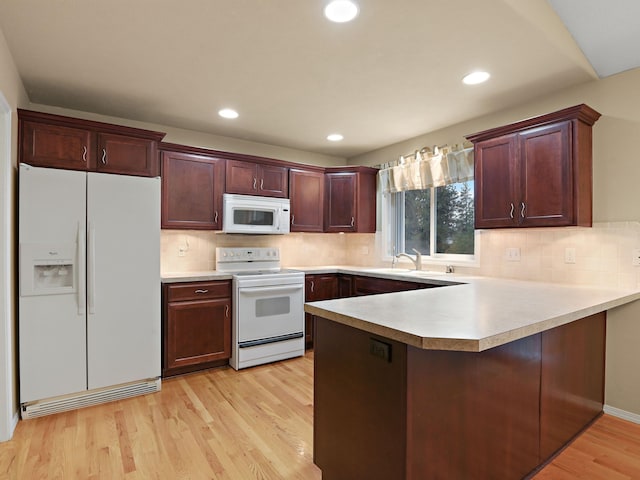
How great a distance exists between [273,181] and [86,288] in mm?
2096

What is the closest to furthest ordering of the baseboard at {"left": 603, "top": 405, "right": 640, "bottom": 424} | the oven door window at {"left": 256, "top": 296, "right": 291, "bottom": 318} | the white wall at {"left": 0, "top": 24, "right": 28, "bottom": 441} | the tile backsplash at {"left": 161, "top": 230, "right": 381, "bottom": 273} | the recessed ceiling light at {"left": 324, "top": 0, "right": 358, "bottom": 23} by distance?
the recessed ceiling light at {"left": 324, "top": 0, "right": 358, "bottom": 23}, the white wall at {"left": 0, "top": 24, "right": 28, "bottom": 441}, the baseboard at {"left": 603, "top": 405, "right": 640, "bottom": 424}, the oven door window at {"left": 256, "top": 296, "right": 291, "bottom": 318}, the tile backsplash at {"left": 161, "top": 230, "right": 381, "bottom": 273}

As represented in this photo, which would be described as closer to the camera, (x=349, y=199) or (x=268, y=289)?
(x=268, y=289)

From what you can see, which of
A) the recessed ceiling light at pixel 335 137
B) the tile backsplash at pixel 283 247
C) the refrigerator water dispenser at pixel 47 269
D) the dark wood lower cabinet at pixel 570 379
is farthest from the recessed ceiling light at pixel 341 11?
the tile backsplash at pixel 283 247

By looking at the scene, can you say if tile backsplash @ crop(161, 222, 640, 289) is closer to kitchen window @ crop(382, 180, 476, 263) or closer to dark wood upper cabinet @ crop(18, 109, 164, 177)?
kitchen window @ crop(382, 180, 476, 263)

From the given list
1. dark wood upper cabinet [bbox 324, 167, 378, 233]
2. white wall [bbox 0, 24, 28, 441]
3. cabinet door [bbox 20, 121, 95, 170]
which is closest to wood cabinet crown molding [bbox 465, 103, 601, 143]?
dark wood upper cabinet [bbox 324, 167, 378, 233]

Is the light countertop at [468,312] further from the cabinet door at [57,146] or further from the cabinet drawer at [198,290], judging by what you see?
the cabinet door at [57,146]

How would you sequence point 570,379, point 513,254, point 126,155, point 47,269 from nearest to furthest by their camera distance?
point 570,379, point 47,269, point 126,155, point 513,254

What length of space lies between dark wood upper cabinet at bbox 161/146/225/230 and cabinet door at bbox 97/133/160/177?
1.58ft

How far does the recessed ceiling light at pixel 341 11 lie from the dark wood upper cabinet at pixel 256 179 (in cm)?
214

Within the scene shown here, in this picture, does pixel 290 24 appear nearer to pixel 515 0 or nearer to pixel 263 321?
pixel 515 0

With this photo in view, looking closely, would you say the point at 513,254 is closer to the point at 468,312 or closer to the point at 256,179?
the point at 468,312

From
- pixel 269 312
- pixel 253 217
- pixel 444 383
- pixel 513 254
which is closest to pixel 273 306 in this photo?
pixel 269 312

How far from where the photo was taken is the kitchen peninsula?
1.32m

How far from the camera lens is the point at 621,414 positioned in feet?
7.95
